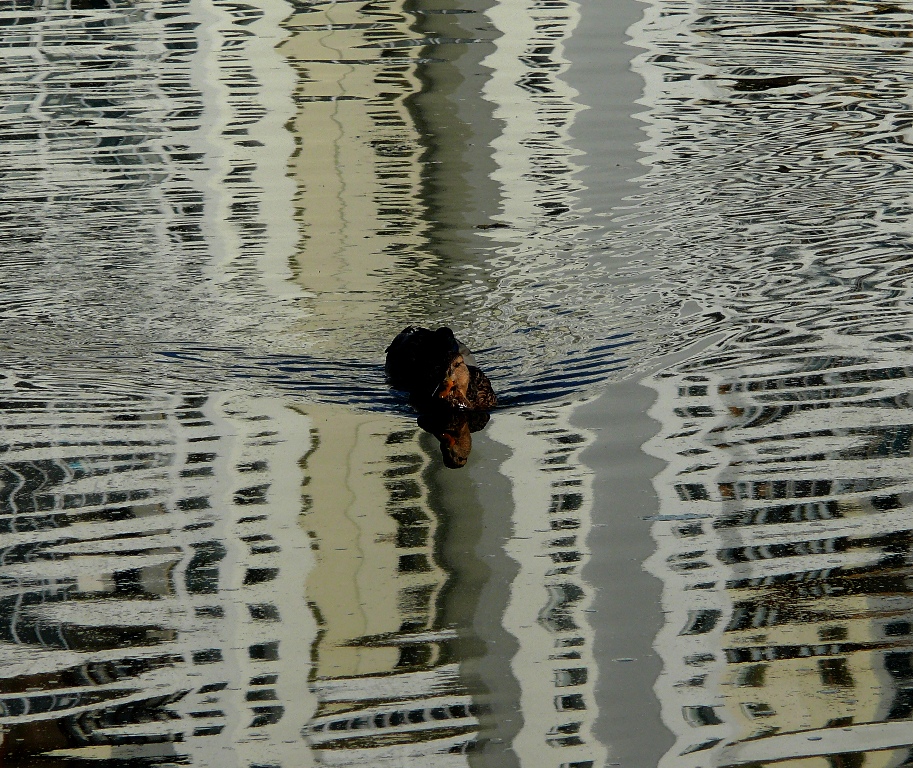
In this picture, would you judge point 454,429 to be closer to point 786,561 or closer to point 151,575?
point 151,575

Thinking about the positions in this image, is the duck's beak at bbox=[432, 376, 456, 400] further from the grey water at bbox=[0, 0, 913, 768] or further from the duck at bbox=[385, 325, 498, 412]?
the grey water at bbox=[0, 0, 913, 768]

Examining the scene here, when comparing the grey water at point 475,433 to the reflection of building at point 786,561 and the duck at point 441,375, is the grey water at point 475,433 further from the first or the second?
the duck at point 441,375

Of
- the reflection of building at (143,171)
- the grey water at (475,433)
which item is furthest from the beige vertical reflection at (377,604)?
the reflection of building at (143,171)

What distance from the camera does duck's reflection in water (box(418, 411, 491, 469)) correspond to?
6.63 metres

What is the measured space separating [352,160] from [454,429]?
17.4ft

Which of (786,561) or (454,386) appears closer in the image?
(786,561)

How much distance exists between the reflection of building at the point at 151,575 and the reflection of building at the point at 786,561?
137cm

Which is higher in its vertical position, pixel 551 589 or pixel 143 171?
pixel 143 171

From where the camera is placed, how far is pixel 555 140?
12.2 meters

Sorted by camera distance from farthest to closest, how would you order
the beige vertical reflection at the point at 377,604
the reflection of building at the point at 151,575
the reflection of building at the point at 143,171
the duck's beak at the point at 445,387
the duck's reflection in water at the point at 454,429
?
the reflection of building at the point at 143,171
the duck's beak at the point at 445,387
the duck's reflection in water at the point at 454,429
the reflection of building at the point at 151,575
the beige vertical reflection at the point at 377,604

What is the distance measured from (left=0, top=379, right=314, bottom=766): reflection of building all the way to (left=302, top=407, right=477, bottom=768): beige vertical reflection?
0.31ft

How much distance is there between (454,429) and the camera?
22.8ft

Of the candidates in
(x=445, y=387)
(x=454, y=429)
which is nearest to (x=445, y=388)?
(x=445, y=387)

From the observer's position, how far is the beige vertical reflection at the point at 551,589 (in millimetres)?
4480
